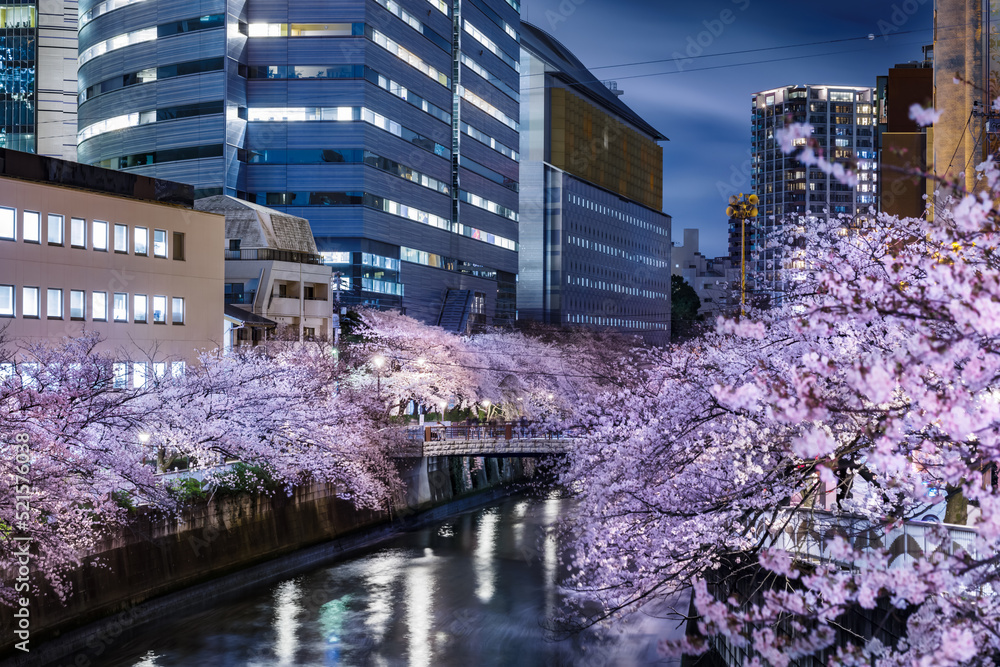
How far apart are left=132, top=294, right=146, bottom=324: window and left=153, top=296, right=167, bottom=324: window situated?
0.55m

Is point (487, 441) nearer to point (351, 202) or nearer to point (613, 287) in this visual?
point (351, 202)

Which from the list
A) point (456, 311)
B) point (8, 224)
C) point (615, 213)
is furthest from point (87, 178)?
point (615, 213)

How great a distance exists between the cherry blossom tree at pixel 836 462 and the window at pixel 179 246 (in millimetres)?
21085

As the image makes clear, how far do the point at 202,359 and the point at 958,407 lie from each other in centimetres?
3581

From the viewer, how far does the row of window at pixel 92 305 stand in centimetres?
3544

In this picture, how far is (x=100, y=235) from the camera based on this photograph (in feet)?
127

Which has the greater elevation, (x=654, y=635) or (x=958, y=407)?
(x=958, y=407)

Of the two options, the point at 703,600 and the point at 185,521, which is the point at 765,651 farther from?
the point at 185,521

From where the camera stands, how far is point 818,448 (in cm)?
725

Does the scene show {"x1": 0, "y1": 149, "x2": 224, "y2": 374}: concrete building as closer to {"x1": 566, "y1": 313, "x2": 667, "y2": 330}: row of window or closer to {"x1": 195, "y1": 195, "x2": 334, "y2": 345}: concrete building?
{"x1": 195, "y1": 195, "x2": 334, "y2": 345}: concrete building

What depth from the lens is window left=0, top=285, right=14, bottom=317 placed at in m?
35.1

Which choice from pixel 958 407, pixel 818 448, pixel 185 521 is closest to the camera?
Answer: pixel 958 407

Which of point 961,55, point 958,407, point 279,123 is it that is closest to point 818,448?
point 958,407

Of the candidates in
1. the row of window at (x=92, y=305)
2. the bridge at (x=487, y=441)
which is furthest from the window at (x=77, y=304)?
the bridge at (x=487, y=441)
